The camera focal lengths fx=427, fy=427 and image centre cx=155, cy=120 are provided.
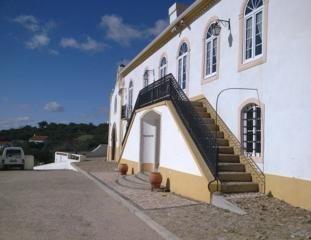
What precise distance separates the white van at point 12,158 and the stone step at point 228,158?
2008 cm

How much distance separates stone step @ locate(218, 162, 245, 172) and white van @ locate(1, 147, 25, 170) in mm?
20407

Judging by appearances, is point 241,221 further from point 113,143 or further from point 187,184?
point 113,143

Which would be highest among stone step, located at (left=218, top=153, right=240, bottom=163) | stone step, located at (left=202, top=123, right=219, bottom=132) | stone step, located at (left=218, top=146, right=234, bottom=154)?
stone step, located at (left=202, top=123, right=219, bottom=132)

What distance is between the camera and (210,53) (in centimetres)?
1617

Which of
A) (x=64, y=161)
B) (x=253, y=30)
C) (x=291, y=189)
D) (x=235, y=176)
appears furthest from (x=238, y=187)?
(x=64, y=161)

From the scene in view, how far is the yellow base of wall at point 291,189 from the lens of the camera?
32.1 feet

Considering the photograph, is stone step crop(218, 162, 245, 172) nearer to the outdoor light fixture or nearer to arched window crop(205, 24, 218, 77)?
arched window crop(205, 24, 218, 77)

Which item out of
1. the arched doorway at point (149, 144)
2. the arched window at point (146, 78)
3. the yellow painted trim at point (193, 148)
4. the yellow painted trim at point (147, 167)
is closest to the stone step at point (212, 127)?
the yellow painted trim at point (193, 148)

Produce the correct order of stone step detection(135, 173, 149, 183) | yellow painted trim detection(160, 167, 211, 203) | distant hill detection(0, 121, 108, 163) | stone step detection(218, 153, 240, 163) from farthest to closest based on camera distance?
distant hill detection(0, 121, 108, 163), stone step detection(135, 173, 149, 183), stone step detection(218, 153, 240, 163), yellow painted trim detection(160, 167, 211, 203)

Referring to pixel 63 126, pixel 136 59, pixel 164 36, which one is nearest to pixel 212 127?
pixel 164 36

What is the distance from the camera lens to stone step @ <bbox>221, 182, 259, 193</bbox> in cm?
1131

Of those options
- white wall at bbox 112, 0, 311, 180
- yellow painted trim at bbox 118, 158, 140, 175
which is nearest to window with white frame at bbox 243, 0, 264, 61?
white wall at bbox 112, 0, 311, 180

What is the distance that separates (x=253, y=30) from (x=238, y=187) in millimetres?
4842

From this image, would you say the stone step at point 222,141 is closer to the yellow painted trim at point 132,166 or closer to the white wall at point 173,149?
the white wall at point 173,149
